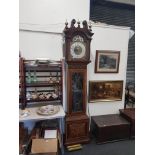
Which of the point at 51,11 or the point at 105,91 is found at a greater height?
the point at 51,11

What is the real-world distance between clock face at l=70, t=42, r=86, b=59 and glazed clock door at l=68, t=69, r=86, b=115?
23 centimetres

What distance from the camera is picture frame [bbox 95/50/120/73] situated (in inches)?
101

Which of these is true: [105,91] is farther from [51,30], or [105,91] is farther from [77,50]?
[51,30]

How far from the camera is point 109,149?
2.28 meters

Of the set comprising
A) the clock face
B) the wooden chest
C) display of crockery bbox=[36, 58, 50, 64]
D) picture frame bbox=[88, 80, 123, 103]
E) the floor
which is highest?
the clock face

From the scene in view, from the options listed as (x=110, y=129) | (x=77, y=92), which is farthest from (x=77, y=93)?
(x=110, y=129)

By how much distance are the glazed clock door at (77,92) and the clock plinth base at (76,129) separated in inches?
4.5

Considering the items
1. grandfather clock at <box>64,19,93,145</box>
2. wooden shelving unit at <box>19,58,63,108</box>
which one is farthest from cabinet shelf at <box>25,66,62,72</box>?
grandfather clock at <box>64,19,93,145</box>

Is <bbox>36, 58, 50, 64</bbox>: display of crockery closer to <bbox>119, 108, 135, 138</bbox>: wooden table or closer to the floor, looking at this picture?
the floor

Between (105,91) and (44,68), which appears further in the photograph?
(105,91)

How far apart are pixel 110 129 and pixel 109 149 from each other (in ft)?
0.96
